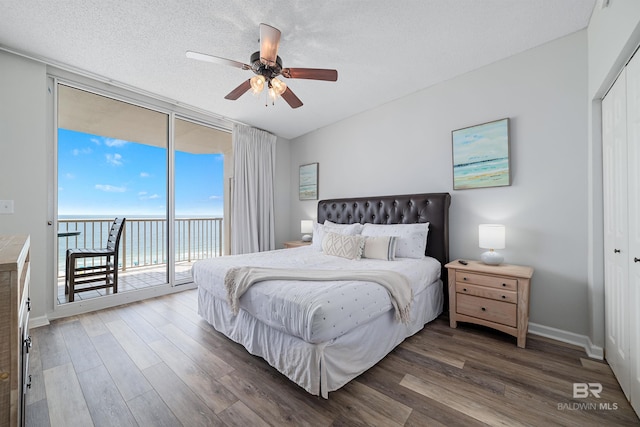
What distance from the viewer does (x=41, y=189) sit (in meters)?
2.61

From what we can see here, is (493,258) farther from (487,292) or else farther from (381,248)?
(381,248)

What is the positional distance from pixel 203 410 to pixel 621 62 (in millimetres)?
3301

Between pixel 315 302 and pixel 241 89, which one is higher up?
pixel 241 89

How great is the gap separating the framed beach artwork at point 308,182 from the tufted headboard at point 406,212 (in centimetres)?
61

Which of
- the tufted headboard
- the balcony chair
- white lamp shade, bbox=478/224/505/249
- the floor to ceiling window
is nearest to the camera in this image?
white lamp shade, bbox=478/224/505/249

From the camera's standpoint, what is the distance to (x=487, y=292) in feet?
7.38

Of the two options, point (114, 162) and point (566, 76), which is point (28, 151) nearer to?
point (114, 162)

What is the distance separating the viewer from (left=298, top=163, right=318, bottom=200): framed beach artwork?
461cm

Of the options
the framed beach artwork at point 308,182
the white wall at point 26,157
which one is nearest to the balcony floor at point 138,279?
the white wall at point 26,157

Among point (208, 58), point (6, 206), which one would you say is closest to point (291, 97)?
point (208, 58)

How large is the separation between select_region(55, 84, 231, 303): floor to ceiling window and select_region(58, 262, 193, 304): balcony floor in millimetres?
16

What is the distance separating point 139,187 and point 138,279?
205cm

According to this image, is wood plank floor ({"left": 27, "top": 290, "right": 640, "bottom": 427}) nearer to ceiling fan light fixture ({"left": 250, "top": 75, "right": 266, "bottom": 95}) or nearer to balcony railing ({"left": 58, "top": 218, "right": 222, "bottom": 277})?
balcony railing ({"left": 58, "top": 218, "right": 222, "bottom": 277})

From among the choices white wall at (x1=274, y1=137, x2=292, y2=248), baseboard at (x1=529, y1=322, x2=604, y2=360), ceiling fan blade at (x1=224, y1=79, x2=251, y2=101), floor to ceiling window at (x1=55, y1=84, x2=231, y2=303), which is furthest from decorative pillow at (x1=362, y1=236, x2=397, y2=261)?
floor to ceiling window at (x1=55, y1=84, x2=231, y2=303)
